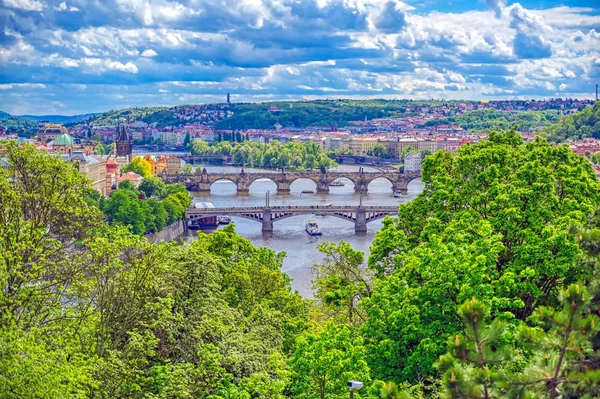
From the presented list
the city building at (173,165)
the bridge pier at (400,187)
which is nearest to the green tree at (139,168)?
the city building at (173,165)

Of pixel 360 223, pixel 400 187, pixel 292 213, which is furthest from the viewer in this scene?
pixel 400 187

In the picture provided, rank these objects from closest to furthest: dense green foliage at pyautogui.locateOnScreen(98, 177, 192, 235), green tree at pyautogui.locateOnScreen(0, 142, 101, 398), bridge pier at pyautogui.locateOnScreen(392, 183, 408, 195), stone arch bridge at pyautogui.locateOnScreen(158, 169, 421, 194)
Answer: green tree at pyautogui.locateOnScreen(0, 142, 101, 398) < dense green foliage at pyautogui.locateOnScreen(98, 177, 192, 235) < bridge pier at pyautogui.locateOnScreen(392, 183, 408, 195) < stone arch bridge at pyautogui.locateOnScreen(158, 169, 421, 194)

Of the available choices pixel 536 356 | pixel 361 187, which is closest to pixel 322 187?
pixel 361 187

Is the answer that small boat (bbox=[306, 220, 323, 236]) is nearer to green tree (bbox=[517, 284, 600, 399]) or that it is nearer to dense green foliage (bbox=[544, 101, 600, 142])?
green tree (bbox=[517, 284, 600, 399])

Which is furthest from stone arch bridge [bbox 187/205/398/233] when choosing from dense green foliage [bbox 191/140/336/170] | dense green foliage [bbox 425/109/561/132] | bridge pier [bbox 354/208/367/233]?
dense green foliage [bbox 425/109/561/132]

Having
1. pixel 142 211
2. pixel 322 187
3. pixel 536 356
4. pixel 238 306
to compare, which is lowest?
pixel 322 187

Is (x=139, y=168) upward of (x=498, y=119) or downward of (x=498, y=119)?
upward

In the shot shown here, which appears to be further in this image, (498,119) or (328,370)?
(498,119)

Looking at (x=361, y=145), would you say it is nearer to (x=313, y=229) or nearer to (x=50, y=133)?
(x=50, y=133)
